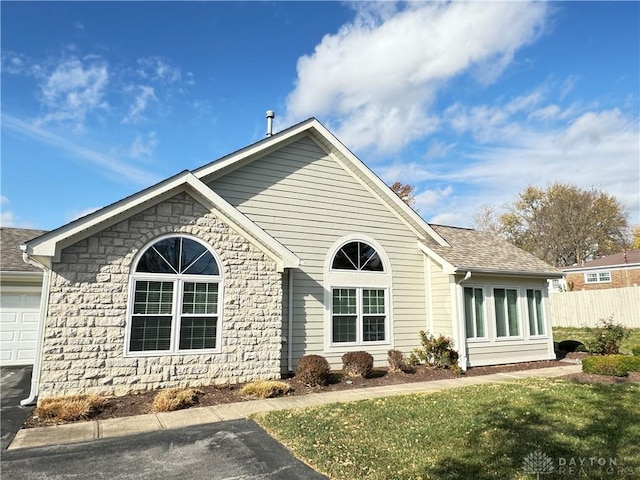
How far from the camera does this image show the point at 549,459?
510 cm

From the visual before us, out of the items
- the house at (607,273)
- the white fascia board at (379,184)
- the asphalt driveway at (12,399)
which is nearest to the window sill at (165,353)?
the asphalt driveway at (12,399)

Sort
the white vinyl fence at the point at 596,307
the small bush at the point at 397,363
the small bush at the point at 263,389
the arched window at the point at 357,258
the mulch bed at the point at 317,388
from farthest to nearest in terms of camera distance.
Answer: the white vinyl fence at the point at 596,307 < the arched window at the point at 357,258 < the small bush at the point at 397,363 < the small bush at the point at 263,389 < the mulch bed at the point at 317,388

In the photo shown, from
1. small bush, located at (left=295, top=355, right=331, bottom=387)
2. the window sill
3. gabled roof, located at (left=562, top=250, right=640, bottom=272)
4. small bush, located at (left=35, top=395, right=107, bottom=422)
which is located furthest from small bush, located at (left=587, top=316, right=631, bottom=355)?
gabled roof, located at (left=562, top=250, right=640, bottom=272)

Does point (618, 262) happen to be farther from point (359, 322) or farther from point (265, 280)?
point (265, 280)

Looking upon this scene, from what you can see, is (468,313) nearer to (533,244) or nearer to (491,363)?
(491,363)

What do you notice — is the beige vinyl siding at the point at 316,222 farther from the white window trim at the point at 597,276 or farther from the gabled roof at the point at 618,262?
the white window trim at the point at 597,276

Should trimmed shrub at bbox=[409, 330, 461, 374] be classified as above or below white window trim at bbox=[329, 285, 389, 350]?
below

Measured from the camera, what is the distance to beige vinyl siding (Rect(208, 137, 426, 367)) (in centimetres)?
1156

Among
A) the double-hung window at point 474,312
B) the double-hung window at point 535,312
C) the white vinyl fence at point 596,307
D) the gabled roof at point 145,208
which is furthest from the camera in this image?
the white vinyl fence at point 596,307

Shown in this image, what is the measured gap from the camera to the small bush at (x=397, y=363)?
38.6ft

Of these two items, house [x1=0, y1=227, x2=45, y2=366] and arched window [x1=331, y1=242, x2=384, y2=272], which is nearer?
arched window [x1=331, y1=242, x2=384, y2=272]

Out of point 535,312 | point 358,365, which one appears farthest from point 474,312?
point 358,365

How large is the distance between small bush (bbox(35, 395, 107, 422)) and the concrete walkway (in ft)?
0.79

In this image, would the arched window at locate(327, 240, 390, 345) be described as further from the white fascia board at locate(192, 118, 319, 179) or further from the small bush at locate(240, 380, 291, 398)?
the white fascia board at locate(192, 118, 319, 179)
